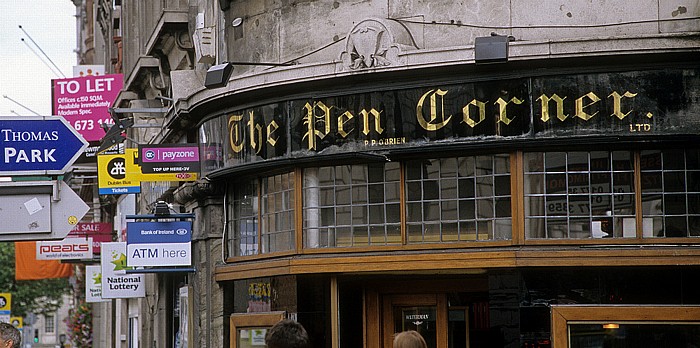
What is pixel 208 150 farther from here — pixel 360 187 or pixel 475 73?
pixel 475 73

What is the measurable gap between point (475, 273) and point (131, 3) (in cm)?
1487

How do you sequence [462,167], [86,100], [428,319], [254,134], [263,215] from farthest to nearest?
[86,100]
[263,215]
[254,134]
[428,319]
[462,167]

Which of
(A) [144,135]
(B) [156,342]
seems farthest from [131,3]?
(B) [156,342]

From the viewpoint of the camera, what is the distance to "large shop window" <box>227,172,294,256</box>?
50.4 ft

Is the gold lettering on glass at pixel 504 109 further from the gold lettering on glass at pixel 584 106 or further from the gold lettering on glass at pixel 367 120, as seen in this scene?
the gold lettering on glass at pixel 367 120

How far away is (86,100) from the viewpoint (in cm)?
3017

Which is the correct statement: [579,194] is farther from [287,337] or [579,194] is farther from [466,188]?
[287,337]

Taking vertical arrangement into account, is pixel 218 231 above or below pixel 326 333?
above

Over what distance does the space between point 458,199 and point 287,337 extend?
244 inches

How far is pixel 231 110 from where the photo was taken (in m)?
16.0

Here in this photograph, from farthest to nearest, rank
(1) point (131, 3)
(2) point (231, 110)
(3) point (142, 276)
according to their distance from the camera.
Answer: (1) point (131, 3), (3) point (142, 276), (2) point (231, 110)

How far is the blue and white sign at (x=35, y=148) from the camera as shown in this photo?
11094 millimetres

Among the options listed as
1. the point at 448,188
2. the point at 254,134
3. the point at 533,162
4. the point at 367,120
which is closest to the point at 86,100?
the point at 254,134

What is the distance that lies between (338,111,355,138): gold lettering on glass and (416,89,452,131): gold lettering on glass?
0.84m
